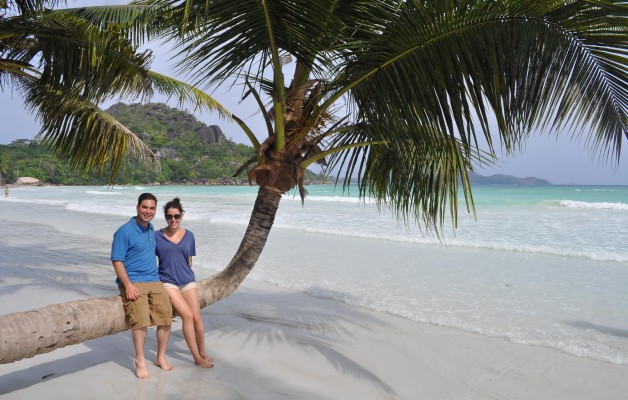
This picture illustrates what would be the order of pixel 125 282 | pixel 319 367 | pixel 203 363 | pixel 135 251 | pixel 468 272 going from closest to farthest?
pixel 125 282, pixel 135 251, pixel 203 363, pixel 319 367, pixel 468 272

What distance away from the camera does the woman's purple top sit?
11.6 feet

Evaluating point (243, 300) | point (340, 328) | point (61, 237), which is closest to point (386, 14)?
point (340, 328)

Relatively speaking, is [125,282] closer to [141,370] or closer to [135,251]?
[135,251]

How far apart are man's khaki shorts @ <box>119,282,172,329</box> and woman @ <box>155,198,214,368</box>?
112mm

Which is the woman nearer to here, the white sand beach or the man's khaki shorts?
the man's khaki shorts

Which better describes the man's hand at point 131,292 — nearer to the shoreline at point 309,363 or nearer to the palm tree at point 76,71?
the shoreline at point 309,363

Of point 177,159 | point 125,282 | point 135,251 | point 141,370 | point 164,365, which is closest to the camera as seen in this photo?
point 125,282

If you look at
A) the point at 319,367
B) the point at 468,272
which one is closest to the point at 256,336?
the point at 319,367

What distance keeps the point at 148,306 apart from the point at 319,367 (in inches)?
59.1

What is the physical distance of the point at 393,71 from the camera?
336 cm

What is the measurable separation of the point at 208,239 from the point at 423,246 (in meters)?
5.50

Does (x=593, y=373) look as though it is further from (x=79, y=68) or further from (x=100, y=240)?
(x=100, y=240)

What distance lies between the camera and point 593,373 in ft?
14.6

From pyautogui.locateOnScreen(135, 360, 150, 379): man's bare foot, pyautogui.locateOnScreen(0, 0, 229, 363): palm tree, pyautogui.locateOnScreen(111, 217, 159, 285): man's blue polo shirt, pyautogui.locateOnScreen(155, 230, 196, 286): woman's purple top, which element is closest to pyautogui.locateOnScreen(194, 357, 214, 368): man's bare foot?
pyautogui.locateOnScreen(135, 360, 150, 379): man's bare foot
